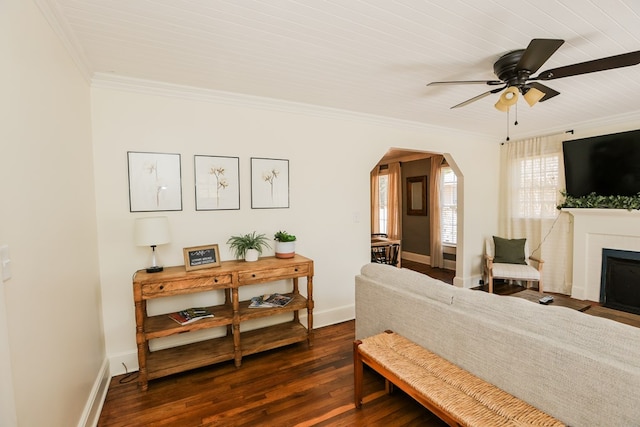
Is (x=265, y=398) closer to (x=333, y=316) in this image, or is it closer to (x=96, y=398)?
(x=96, y=398)

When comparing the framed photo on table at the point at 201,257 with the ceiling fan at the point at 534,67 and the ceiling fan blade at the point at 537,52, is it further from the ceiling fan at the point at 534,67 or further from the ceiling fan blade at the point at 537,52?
the ceiling fan blade at the point at 537,52

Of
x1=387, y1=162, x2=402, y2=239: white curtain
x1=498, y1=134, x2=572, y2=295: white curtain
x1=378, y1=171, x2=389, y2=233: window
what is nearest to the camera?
x1=498, y1=134, x2=572, y2=295: white curtain

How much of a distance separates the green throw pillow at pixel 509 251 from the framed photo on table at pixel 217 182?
4098 millimetres

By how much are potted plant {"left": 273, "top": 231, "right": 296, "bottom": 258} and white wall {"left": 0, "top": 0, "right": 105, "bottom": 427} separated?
1.52m

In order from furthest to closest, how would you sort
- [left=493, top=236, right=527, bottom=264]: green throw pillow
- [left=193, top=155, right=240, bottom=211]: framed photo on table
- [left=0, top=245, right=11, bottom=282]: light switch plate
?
[left=493, top=236, right=527, bottom=264]: green throw pillow < [left=193, top=155, right=240, bottom=211]: framed photo on table < [left=0, top=245, right=11, bottom=282]: light switch plate

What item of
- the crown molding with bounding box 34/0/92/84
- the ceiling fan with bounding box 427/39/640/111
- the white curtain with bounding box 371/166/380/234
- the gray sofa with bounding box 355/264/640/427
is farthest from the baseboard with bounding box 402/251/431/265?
the crown molding with bounding box 34/0/92/84

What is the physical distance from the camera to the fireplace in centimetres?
364

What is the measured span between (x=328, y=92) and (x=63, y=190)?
86.5 inches

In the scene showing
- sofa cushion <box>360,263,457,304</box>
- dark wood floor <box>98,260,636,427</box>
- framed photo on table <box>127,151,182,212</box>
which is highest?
framed photo on table <box>127,151,182,212</box>

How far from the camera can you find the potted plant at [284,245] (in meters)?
2.93

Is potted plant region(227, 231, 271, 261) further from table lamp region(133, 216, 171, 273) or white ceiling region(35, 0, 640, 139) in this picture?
white ceiling region(35, 0, 640, 139)

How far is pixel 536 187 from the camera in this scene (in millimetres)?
4559

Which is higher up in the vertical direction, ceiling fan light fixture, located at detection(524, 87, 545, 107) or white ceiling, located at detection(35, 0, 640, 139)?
white ceiling, located at detection(35, 0, 640, 139)

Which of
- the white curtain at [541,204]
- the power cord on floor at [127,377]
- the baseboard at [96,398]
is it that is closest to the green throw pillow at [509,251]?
the white curtain at [541,204]
